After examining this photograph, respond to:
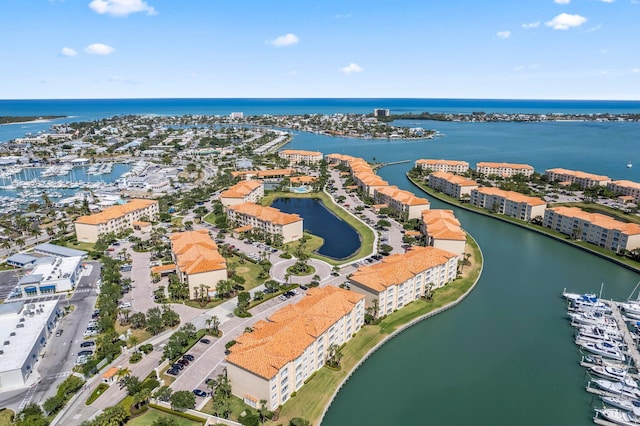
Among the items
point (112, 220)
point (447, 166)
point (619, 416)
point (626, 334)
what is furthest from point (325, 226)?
point (447, 166)

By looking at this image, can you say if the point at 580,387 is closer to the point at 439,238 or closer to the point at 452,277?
the point at 452,277

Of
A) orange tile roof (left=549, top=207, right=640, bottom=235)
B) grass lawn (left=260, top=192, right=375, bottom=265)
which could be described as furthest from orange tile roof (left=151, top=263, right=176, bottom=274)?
orange tile roof (left=549, top=207, right=640, bottom=235)

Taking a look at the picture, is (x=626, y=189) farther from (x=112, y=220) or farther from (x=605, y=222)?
(x=112, y=220)

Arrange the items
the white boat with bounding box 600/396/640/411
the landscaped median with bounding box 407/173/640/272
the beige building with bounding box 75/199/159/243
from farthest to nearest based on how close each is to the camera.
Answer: the beige building with bounding box 75/199/159/243, the landscaped median with bounding box 407/173/640/272, the white boat with bounding box 600/396/640/411

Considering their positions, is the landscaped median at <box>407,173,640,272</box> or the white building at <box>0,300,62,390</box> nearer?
the white building at <box>0,300,62,390</box>

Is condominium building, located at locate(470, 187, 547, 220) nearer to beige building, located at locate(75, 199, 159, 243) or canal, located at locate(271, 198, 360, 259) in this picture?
canal, located at locate(271, 198, 360, 259)
